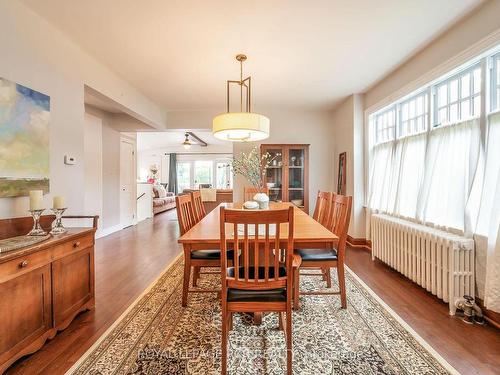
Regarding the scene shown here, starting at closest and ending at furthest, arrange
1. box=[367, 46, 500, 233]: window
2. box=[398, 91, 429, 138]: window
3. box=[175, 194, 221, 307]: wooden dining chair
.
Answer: box=[367, 46, 500, 233]: window → box=[175, 194, 221, 307]: wooden dining chair → box=[398, 91, 429, 138]: window

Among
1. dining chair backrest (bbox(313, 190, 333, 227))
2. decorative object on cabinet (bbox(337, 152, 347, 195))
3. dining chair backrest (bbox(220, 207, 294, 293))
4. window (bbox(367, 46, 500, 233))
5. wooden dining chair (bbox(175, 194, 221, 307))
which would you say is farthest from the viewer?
decorative object on cabinet (bbox(337, 152, 347, 195))

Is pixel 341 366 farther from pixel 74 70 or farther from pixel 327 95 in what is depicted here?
pixel 327 95

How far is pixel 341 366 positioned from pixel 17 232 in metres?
2.46

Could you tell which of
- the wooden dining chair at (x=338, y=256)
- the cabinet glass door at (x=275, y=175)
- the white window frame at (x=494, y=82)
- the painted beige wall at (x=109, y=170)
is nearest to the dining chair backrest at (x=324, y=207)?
the wooden dining chair at (x=338, y=256)

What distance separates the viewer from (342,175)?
4586mm

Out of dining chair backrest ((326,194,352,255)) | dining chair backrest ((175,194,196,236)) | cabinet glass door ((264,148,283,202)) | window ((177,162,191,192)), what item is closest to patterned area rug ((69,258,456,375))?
dining chair backrest ((326,194,352,255))

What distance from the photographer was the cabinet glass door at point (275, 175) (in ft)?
15.7

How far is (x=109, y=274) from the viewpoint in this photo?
2.98 metres

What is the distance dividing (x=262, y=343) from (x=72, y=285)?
4.92 ft

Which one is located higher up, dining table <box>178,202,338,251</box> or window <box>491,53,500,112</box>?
window <box>491,53,500,112</box>

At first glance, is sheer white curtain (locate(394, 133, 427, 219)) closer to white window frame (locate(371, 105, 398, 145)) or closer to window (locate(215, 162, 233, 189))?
white window frame (locate(371, 105, 398, 145))

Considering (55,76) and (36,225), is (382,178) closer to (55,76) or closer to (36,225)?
(36,225)

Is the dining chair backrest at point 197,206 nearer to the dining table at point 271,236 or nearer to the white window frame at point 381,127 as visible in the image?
the dining table at point 271,236

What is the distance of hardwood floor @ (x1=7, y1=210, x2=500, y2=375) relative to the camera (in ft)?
5.10
